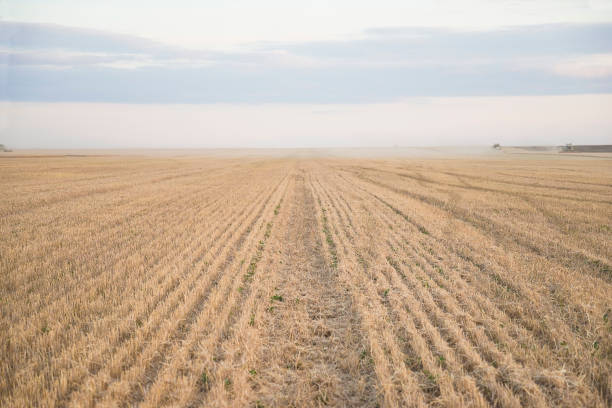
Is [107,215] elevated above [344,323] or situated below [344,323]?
above

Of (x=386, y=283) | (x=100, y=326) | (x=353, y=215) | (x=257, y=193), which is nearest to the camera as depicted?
(x=100, y=326)

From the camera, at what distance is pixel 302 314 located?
20.4 ft

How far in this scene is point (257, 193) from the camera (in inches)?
853

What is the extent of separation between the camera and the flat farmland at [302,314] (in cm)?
413

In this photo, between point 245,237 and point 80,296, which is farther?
point 245,237

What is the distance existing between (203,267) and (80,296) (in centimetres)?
265

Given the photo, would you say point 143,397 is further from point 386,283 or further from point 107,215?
point 107,215

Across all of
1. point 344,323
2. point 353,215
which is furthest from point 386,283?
point 353,215

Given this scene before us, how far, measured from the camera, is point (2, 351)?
15.4 feet

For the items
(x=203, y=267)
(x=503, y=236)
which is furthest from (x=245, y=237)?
(x=503, y=236)

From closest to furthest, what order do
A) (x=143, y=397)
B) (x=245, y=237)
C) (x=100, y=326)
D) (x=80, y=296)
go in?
(x=143, y=397) < (x=100, y=326) < (x=80, y=296) < (x=245, y=237)

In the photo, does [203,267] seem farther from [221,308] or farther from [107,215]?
[107,215]

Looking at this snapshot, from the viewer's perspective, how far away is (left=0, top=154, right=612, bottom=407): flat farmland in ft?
13.5

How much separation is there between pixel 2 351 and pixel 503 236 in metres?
13.6
